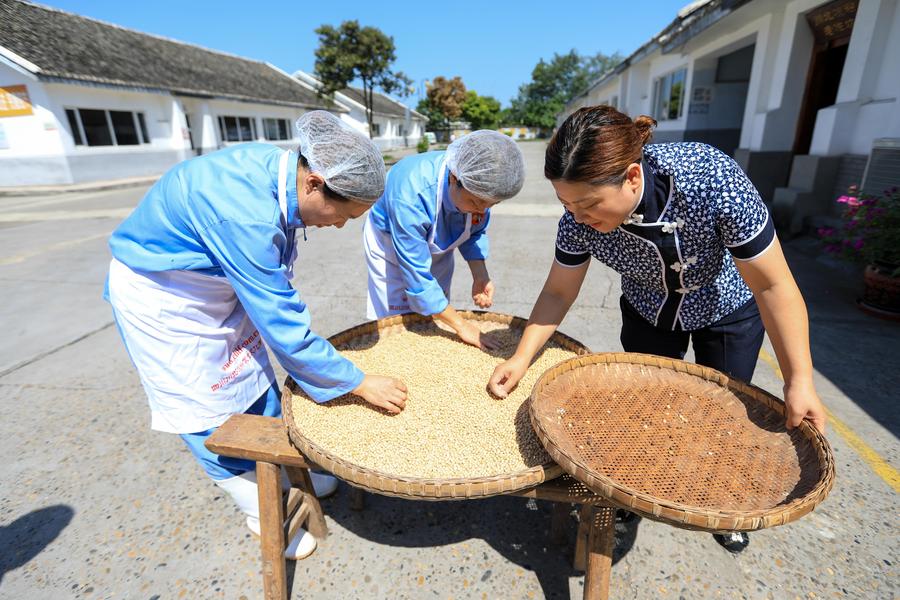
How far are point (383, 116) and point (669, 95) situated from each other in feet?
A: 86.7

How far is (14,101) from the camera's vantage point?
13406mm

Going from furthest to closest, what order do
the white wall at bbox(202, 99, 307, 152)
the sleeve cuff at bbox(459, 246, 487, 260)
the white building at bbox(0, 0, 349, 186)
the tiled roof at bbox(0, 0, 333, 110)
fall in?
the white wall at bbox(202, 99, 307, 152), the tiled roof at bbox(0, 0, 333, 110), the white building at bbox(0, 0, 349, 186), the sleeve cuff at bbox(459, 246, 487, 260)

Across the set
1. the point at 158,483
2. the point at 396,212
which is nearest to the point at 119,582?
the point at 158,483

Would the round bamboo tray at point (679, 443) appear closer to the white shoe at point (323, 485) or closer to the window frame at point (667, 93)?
the white shoe at point (323, 485)

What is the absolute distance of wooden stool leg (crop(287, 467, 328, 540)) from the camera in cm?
182

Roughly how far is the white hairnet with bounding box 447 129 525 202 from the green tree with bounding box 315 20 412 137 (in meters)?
19.8

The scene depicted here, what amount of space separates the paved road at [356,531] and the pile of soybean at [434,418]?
73 cm

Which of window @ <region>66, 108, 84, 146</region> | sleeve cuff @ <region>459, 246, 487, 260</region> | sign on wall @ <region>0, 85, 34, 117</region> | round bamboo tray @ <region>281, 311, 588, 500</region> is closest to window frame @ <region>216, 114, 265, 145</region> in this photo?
window @ <region>66, 108, 84, 146</region>

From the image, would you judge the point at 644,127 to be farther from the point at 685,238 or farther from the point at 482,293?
the point at 482,293

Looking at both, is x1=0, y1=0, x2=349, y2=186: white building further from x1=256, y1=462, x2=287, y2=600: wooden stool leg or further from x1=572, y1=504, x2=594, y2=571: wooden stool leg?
x1=572, y1=504, x2=594, y2=571: wooden stool leg

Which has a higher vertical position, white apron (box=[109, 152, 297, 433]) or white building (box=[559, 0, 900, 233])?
white building (box=[559, 0, 900, 233])

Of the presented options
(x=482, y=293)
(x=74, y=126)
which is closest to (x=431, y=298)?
(x=482, y=293)

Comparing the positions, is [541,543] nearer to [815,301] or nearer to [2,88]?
[815,301]

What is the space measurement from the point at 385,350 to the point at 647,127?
1207 mm
